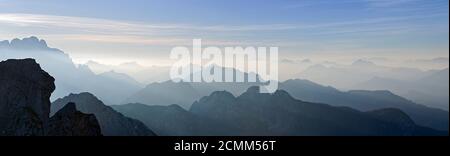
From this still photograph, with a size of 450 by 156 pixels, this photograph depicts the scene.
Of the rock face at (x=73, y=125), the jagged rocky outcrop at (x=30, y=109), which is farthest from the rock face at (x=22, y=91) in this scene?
the rock face at (x=73, y=125)

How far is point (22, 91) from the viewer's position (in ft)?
477

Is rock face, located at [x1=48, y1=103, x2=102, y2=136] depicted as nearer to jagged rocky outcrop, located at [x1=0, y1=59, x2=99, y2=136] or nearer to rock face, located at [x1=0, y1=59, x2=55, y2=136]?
jagged rocky outcrop, located at [x1=0, y1=59, x2=99, y2=136]

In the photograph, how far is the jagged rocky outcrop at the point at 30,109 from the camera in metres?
122

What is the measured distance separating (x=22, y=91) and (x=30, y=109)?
20.2m

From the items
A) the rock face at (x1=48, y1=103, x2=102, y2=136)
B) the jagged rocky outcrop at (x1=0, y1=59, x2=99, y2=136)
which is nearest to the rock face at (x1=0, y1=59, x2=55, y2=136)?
the jagged rocky outcrop at (x1=0, y1=59, x2=99, y2=136)

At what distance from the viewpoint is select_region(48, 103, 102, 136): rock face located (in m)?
125

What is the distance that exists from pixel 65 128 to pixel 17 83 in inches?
1373

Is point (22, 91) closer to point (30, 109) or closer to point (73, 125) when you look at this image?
point (30, 109)

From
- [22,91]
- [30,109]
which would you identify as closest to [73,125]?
[30,109]

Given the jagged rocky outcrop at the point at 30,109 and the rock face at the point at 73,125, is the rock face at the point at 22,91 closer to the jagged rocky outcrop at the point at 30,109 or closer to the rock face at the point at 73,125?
the jagged rocky outcrop at the point at 30,109

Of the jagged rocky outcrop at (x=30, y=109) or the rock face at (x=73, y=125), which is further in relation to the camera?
the rock face at (x=73, y=125)

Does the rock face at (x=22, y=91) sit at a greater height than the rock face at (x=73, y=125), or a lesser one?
greater
